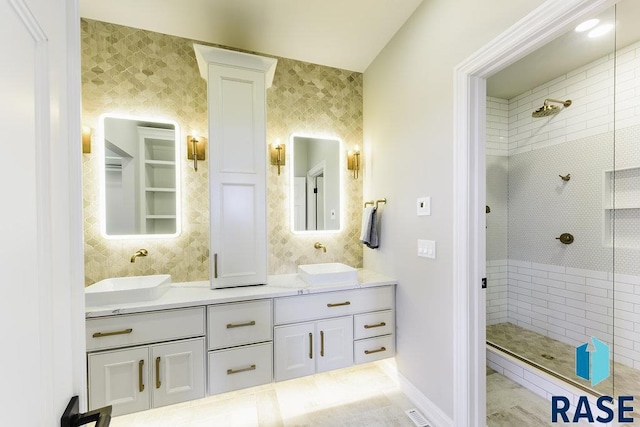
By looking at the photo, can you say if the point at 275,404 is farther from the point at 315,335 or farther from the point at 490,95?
the point at 490,95

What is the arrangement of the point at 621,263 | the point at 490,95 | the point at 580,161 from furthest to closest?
the point at 490,95, the point at 580,161, the point at 621,263

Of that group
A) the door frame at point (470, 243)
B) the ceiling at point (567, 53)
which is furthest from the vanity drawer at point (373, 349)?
the ceiling at point (567, 53)

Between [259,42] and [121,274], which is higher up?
[259,42]

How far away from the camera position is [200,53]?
5.99 ft

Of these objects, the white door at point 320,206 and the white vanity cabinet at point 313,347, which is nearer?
the white vanity cabinet at point 313,347

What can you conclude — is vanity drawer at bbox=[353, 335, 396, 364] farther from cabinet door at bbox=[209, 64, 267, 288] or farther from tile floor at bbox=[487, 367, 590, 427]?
cabinet door at bbox=[209, 64, 267, 288]

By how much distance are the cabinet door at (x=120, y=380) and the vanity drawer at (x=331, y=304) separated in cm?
84

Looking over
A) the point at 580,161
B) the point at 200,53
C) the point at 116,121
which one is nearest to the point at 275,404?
the point at 116,121

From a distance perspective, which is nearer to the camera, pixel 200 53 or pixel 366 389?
pixel 200 53

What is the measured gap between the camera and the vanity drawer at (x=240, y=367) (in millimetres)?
1667

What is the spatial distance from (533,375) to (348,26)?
120 inches

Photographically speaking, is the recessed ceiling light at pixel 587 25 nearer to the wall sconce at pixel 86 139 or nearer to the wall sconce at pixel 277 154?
→ the wall sconce at pixel 277 154

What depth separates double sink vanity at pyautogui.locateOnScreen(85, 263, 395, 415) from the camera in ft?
4.95

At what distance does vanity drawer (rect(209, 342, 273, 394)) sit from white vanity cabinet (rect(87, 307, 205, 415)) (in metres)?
0.08
